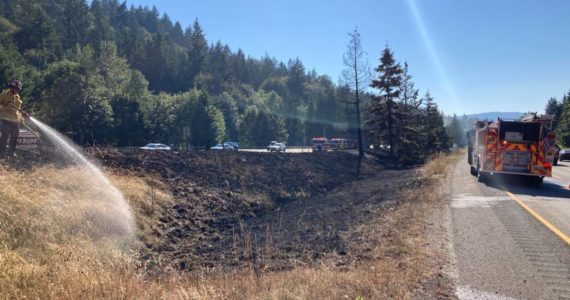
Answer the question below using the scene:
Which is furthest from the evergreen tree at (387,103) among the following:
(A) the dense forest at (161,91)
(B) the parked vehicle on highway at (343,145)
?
(B) the parked vehicle on highway at (343,145)

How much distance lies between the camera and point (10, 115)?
1081 centimetres

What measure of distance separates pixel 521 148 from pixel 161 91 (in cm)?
9816

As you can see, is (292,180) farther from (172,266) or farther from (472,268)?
(472,268)

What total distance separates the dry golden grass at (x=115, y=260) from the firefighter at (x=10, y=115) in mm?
1353

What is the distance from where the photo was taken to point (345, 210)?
13422mm

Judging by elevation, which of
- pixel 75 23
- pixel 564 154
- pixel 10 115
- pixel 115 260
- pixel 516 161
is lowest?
pixel 115 260

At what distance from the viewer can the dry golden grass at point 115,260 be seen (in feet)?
17.3

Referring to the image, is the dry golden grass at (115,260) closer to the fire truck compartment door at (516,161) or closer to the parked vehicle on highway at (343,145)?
the fire truck compartment door at (516,161)

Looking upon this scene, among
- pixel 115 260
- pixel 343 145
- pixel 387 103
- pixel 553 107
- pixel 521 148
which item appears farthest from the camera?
pixel 553 107

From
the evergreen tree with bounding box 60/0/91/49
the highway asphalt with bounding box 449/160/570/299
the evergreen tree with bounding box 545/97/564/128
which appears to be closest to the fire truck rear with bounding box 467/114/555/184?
the highway asphalt with bounding box 449/160/570/299

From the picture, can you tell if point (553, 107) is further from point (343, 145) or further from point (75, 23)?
point (75, 23)

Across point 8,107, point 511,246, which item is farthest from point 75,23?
point 511,246

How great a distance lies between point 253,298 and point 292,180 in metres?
16.1

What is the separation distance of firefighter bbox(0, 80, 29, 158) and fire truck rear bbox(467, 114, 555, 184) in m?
16.8
